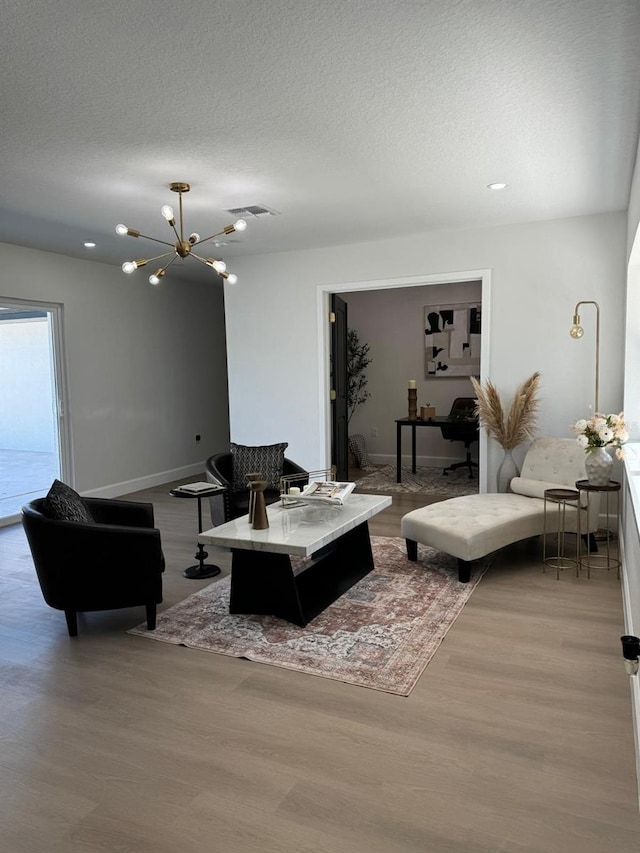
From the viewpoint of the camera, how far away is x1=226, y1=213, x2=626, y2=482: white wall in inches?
203

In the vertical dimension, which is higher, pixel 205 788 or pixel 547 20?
pixel 547 20

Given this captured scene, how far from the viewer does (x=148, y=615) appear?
130 inches

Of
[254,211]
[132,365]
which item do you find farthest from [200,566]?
[132,365]

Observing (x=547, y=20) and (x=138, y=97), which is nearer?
(x=547, y=20)

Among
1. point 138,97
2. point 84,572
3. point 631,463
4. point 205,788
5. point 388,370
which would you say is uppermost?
point 138,97

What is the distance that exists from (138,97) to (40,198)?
1.92 metres

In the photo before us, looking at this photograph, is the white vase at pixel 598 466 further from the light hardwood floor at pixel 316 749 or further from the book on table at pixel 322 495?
the book on table at pixel 322 495

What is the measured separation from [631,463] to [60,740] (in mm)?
3259

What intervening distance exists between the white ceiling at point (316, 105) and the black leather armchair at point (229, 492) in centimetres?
201

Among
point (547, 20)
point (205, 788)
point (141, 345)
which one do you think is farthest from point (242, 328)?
point (205, 788)

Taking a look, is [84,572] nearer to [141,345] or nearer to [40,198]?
[40,198]

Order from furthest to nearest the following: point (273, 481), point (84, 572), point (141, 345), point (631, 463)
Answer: point (141, 345) → point (273, 481) → point (631, 463) → point (84, 572)

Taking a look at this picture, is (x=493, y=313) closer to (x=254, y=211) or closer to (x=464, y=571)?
(x=254, y=211)

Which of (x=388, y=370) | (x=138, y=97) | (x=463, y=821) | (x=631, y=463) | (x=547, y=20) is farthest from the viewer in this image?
(x=388, y=370)
